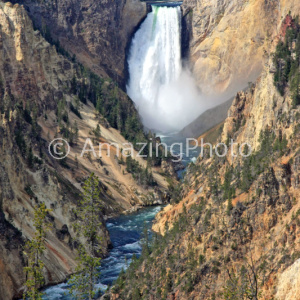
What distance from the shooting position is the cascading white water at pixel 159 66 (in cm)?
18588

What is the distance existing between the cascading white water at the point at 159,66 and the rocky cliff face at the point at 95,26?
3.14 metres

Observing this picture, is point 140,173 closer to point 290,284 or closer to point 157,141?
point 157,141

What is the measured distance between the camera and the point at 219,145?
97.6 meters

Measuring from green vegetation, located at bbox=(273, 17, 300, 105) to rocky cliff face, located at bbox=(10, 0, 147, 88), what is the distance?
8086 centimetres

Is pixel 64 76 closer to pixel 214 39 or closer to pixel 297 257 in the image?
pixel 214 39

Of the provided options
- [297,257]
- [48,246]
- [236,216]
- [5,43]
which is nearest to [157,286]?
[236,216]

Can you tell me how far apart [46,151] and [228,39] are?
69656 mm

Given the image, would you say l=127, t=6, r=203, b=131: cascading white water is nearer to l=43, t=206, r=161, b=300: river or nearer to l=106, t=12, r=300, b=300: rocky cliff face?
l=43, t=206, r=161, b=300: river

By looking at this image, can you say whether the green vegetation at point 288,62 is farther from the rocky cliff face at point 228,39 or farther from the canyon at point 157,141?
the rocky cliff face at point 228,39

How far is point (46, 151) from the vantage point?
395 ft
